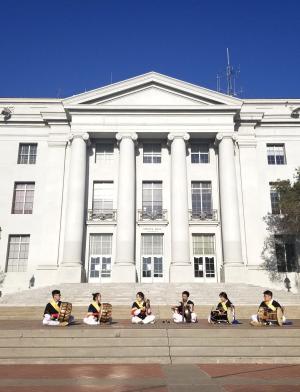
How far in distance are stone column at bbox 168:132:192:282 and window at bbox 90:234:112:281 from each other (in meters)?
5.38

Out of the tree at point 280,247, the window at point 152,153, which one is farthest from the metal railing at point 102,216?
the tree at point 280,247

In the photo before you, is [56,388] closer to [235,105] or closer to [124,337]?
[124,337]

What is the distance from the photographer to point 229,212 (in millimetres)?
31203

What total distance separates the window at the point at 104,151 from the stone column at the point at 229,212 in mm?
9527

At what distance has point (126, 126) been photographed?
110 ft

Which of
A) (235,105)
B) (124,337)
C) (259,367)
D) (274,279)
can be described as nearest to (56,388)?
(124,337)

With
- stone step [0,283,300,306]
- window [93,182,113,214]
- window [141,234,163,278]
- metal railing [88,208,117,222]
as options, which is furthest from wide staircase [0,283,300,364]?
window [93,182,113,214]

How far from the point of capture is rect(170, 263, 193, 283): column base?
29.5 metres

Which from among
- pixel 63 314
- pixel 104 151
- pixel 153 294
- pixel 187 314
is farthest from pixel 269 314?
pixel 104 151

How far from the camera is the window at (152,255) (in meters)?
31.4

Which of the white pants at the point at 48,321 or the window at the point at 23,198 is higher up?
the window at the point at 23,198

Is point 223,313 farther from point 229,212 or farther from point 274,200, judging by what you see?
point 274,200

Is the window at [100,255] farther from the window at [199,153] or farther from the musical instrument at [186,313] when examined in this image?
the musical instrument at [186,313]

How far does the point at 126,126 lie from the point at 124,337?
83.1 feet
